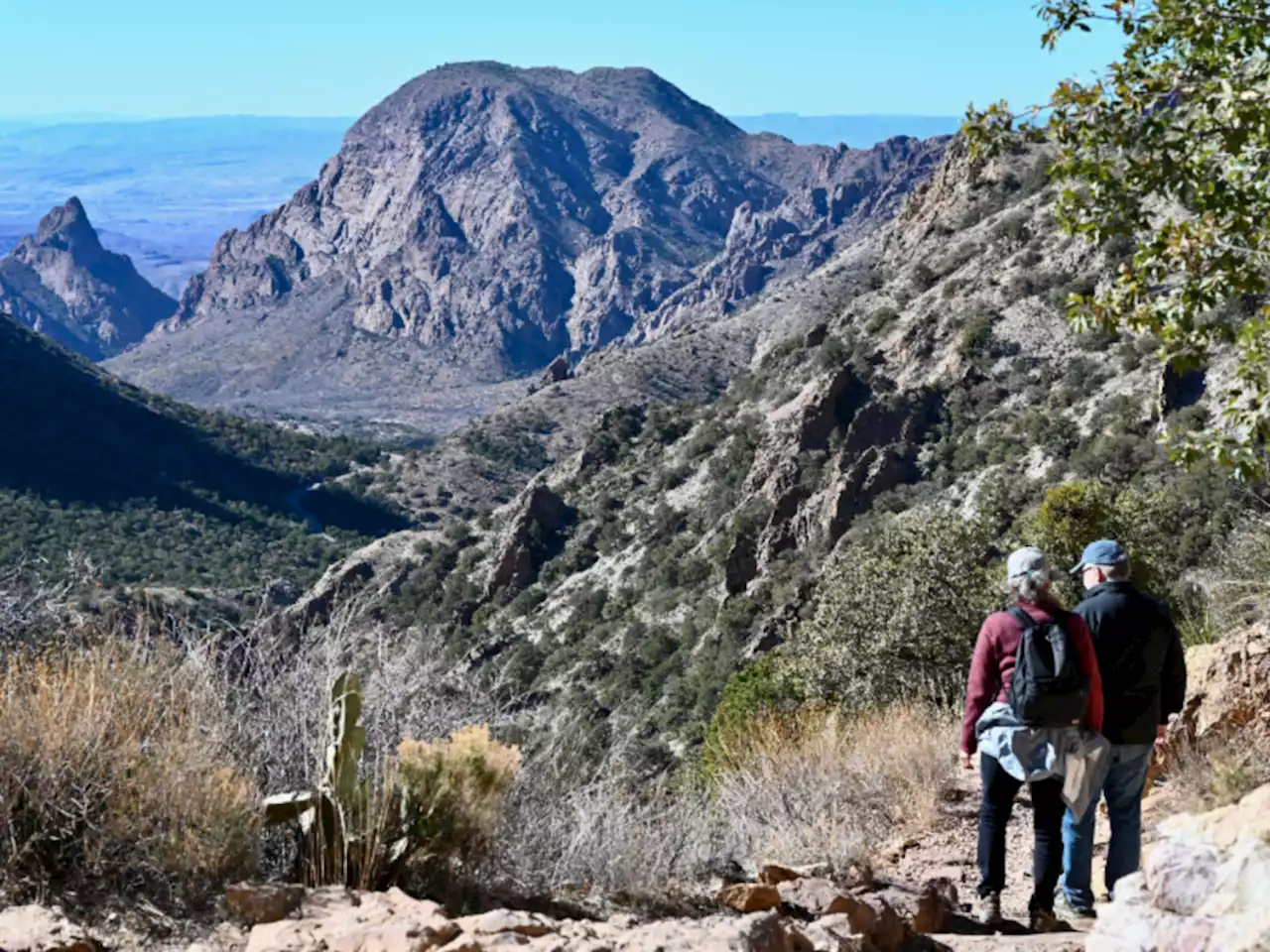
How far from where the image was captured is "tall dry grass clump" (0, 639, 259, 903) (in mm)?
4477

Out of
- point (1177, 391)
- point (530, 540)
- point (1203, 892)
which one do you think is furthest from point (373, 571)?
point (1203, 892)

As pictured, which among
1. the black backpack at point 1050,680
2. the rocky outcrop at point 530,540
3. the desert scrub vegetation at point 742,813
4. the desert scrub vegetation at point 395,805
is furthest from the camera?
the rocky outcrop at point 530,540

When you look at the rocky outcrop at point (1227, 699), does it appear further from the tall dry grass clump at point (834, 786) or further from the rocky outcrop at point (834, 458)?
the rocky outcrop at point (834, 458)

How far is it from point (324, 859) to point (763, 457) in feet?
89.7

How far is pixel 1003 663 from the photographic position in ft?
17.2

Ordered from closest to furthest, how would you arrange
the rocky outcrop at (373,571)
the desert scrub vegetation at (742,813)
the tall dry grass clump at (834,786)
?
the desert scrub vegetation at (742,813)
the tall dry grass clump at (834,786)
the rocky outcrop at (373,571)

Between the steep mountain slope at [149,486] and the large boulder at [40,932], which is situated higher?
the large boulder at [40,932]

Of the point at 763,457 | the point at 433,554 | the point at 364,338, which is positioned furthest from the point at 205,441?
the point at 364,338

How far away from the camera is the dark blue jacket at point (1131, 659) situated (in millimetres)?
5164

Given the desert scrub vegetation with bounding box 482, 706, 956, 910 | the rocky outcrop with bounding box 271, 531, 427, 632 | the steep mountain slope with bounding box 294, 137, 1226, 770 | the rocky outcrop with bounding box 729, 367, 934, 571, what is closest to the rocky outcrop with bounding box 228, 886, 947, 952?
the desert scrub vegetation with bounding box 482, 706, 956, 910

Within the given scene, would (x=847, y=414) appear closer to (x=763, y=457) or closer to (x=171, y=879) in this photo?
(x=763, y=457)

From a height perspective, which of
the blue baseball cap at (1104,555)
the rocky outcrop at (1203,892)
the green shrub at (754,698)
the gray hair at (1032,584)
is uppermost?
the blue baseball cap at (1104,555)

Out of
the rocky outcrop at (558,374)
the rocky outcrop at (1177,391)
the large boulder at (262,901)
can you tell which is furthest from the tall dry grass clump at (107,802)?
the rocky outcrop at (558,374)

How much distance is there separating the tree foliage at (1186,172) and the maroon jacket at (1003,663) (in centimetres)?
154
